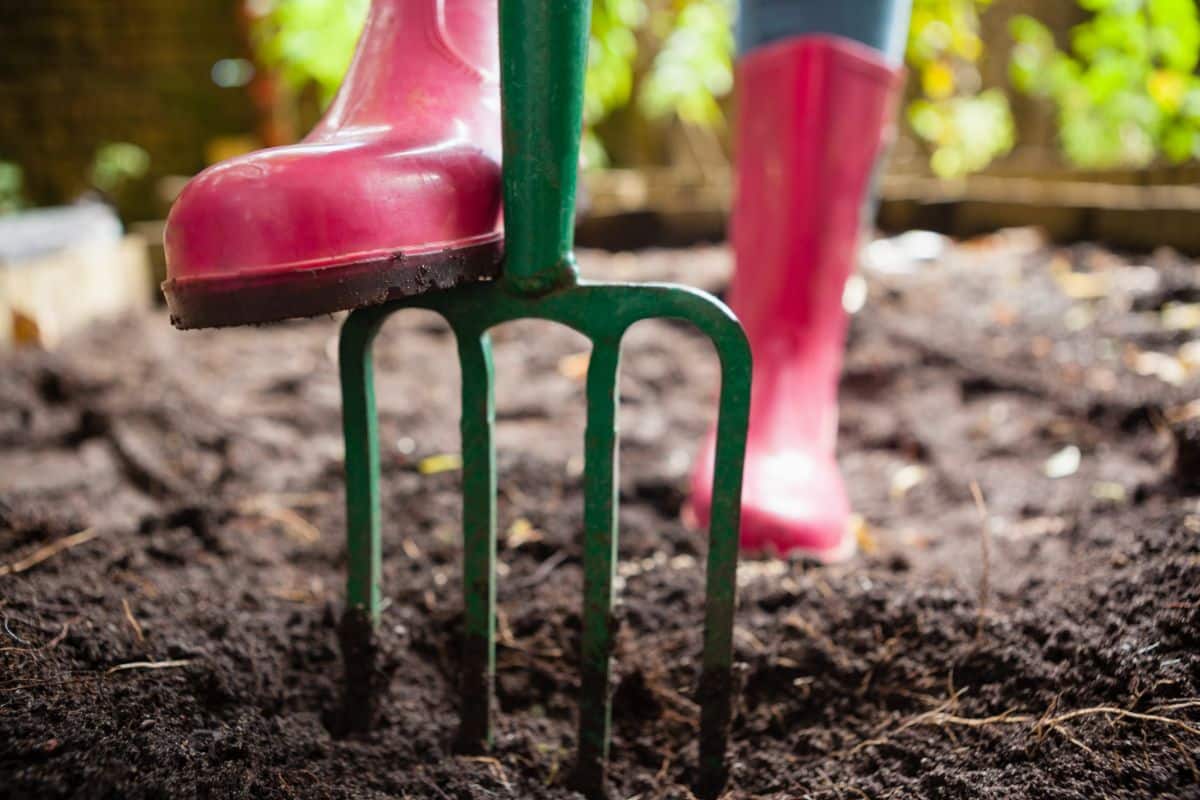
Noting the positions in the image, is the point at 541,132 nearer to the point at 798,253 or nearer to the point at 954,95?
the point at 798,253

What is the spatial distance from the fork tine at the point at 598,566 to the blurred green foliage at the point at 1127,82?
4049mm

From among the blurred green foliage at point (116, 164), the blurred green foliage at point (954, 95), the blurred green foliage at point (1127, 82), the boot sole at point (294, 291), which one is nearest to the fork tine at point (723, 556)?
the boot sole at point (294, 291)

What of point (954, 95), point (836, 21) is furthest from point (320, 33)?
point (954, 95)

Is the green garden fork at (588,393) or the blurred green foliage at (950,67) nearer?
the green garden fork at (588,393)

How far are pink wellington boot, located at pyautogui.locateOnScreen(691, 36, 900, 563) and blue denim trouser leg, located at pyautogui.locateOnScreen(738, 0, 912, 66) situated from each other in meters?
0.02

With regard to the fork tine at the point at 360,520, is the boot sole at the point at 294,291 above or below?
above

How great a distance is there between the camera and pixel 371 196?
2.38 ft

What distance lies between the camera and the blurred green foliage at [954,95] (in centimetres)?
293

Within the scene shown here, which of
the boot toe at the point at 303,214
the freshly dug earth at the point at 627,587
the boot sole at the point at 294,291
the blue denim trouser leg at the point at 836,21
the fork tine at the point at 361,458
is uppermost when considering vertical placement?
the blue denim trouser leg at the point at 836,21

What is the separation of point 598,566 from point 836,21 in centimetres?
86

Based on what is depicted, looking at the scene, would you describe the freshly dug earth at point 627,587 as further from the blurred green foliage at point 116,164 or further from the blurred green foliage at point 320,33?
the blurred green foliage at point 116,164

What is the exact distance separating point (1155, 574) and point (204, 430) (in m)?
1.54

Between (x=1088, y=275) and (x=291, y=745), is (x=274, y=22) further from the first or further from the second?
(x=291, y=745)

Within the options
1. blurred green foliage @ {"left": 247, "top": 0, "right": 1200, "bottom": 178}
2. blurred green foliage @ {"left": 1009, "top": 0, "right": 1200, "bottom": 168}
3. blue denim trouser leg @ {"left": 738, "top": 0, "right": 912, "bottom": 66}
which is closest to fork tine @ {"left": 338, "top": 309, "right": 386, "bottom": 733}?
blue denim trouser leg @ {"left": 738, "top": 0, "right": 912, "bottom": 66}
